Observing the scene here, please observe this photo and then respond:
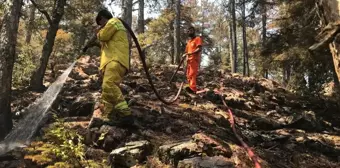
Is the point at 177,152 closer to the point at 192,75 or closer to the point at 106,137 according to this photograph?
the point at 106,137

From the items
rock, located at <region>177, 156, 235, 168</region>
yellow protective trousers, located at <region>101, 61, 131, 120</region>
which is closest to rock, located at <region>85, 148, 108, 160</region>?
yellow protective trousers, located at <region>101, 61, 131, 120</region>

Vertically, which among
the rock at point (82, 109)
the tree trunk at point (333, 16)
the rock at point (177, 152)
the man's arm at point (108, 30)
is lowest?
the rock at point (177, 152)

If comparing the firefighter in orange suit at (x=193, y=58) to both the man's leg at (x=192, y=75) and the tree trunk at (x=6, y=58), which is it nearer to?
the man's leg at (x=192, y=75)

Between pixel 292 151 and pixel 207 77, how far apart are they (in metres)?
10.0

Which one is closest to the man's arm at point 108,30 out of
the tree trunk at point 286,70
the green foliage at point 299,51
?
the green foliage at point 299,51

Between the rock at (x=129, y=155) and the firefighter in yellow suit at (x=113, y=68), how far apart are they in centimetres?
92

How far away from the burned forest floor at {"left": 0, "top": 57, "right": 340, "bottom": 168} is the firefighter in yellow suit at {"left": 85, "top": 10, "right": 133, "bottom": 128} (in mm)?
291

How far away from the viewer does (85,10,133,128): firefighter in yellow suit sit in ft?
19.1

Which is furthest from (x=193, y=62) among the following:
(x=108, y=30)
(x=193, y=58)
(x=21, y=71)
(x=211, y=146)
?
(x=21, y=71)

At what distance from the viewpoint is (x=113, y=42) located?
6043 mm

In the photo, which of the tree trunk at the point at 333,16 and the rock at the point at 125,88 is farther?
the rock at the point at 125,88

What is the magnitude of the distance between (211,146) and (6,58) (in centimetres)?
522

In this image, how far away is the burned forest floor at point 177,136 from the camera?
186 inches

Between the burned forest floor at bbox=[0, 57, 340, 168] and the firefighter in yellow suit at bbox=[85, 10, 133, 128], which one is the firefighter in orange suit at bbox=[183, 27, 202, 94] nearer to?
the burned forest floor at bbox=[0, 57, 340, 168]
